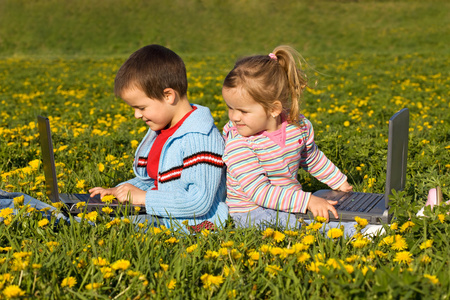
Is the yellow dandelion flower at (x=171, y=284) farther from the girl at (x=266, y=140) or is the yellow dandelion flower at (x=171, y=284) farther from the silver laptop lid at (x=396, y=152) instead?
the silver laptop lid at (x=396, y=152)

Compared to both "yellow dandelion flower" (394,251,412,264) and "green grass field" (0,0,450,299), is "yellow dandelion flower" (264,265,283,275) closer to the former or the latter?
"green grass field" (0,0,450,299)

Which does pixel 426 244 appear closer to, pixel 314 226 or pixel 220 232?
pixel 314 226

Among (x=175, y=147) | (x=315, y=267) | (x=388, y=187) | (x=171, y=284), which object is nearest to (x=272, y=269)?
(x=315, y=267)

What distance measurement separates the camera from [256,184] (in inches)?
103

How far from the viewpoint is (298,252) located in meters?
1.90

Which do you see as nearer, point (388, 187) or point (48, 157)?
point (388, 187)

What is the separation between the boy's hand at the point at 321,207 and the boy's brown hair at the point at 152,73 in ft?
3.17

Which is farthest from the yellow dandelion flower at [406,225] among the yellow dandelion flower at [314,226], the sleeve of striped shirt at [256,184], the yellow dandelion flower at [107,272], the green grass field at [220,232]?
the yellow dandelion flower at [107,272]

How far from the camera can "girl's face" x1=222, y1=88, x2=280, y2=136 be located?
2.60 metres

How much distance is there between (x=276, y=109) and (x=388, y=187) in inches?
27.7

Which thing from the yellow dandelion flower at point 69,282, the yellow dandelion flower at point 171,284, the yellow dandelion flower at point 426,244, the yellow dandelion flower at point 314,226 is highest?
the yellow dandelion flower at point 314,226

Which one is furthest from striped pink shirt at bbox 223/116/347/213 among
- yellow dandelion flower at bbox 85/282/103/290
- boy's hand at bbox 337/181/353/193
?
yellow dandelion flower at bbox 85/282/103/290

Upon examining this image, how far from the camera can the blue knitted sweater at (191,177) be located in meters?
2.61

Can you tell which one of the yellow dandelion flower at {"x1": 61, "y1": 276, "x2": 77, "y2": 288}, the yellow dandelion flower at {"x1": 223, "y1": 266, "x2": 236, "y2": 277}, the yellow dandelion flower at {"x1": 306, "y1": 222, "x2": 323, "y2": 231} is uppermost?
the yellow dandelion flower at {"x1": 306, "y1": 222, "x2": 323, "y2": 231}
